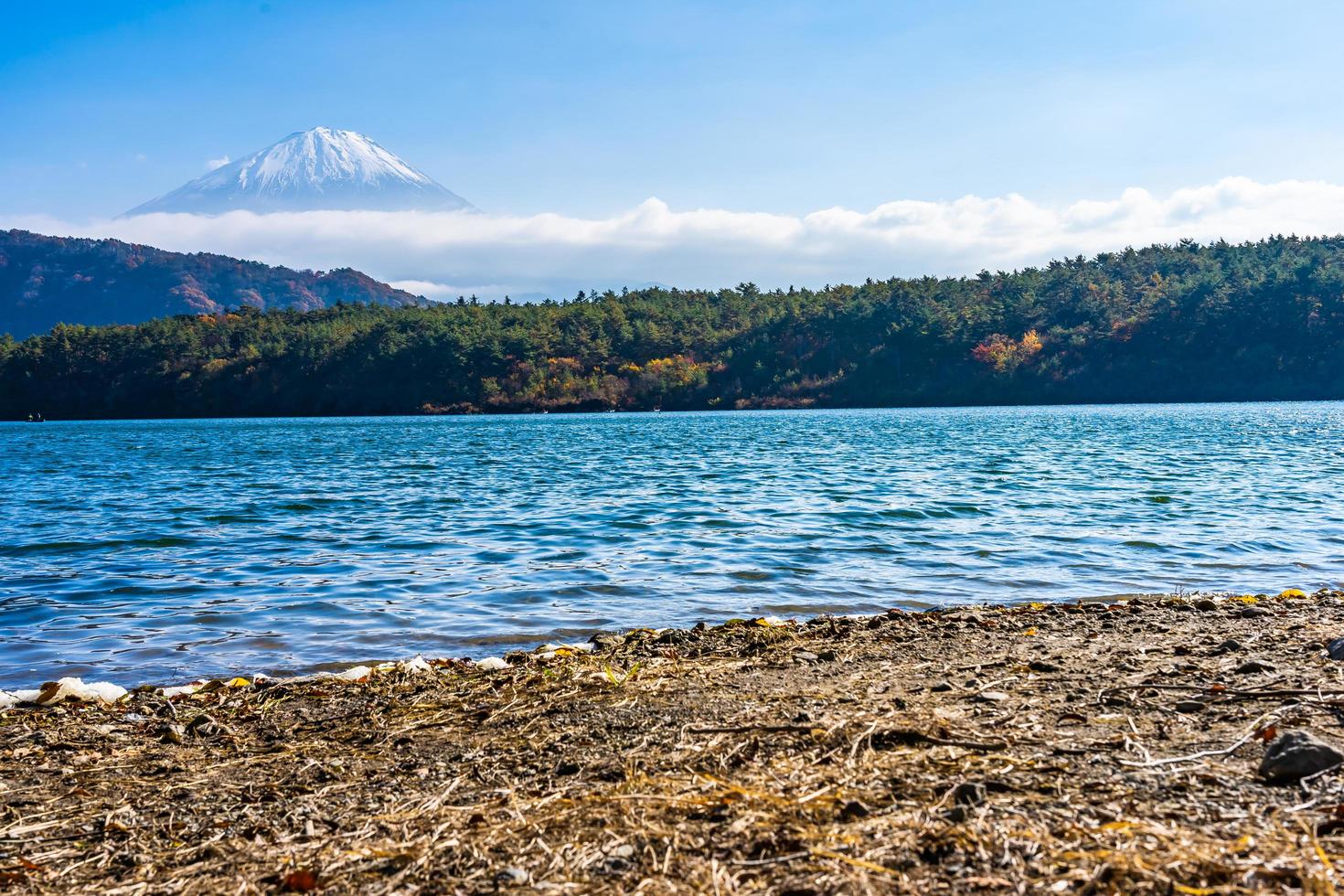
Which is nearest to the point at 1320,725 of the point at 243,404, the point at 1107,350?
the point at 1107,350

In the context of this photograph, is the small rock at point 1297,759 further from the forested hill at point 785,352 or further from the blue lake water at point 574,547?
the forested hill at point 785,352

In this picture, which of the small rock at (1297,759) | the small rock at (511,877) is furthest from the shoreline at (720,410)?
the small rock at (511,877)

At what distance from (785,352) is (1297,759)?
434 ft

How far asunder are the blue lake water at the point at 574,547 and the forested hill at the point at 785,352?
3588 inches

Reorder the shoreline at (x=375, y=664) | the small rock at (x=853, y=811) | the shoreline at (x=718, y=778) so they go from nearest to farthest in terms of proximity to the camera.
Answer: the shoreline at (x=718, y=778) < the small rock at (x=853, y=811) < the shoreline at (x=375, y=664)

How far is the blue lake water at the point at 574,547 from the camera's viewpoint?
10.2 meters

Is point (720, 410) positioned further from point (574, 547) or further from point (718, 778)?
point (718, 778)

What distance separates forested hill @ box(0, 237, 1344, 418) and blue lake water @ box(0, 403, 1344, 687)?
91137 mm

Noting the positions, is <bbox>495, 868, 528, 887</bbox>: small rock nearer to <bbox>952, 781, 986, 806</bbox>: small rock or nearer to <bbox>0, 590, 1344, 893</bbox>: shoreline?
<bbox>0, 590, 1344, 893</bbox>: shoreline

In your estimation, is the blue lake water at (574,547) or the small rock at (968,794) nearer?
the small rock at (968,794)

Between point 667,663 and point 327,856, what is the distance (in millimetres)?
3784

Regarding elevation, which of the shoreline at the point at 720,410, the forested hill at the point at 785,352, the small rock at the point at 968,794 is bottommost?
the shoreline at the point at 720,410

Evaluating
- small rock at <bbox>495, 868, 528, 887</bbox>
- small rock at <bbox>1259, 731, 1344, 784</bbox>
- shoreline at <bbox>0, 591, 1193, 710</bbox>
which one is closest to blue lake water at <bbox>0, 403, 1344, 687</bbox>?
shoreline at <bbox>0, 591, 1193, 710</bbox>

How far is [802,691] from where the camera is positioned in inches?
237
